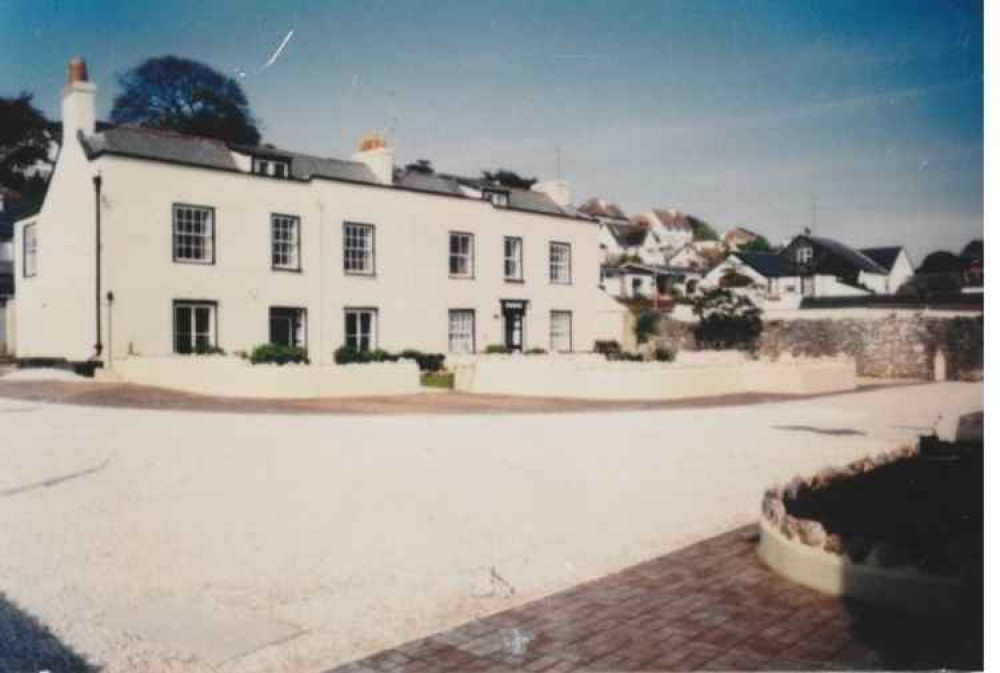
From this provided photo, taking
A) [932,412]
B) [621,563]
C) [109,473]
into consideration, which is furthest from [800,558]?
[109,473]

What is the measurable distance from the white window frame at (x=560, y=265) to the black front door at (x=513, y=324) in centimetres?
78

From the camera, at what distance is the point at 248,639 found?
135 inches

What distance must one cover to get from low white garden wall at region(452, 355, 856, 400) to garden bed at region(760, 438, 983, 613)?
7.64 metres

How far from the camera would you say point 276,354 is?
A: 884 cm

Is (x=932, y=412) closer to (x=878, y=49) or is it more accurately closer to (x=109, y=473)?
(x=878, y=49)

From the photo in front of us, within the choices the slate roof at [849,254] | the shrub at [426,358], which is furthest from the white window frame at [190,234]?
the slate roof at [849,254]

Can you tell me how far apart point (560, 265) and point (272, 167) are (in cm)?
440

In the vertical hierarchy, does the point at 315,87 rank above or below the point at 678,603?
above

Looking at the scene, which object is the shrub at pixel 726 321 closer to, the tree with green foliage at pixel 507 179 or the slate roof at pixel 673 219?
the slate roof at pixel 673 219

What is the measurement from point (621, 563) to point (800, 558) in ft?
3.05

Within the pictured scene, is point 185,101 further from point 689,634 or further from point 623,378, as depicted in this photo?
point 623,378

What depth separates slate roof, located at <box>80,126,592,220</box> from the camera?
19.1 ft

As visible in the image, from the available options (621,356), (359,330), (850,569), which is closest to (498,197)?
(359,330)

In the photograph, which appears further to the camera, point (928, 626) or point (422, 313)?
point (422, 313)
